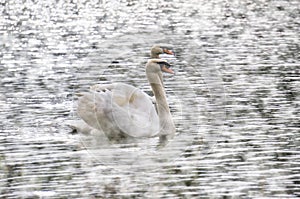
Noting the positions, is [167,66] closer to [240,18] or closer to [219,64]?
[219,64]

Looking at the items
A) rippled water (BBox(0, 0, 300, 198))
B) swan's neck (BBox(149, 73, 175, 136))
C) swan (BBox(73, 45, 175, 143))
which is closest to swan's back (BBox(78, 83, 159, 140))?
swan (BBox(73, 45, 175, 143))

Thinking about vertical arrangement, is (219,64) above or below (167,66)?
below

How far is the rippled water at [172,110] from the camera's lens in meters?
9.74

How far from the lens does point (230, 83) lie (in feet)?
55.4

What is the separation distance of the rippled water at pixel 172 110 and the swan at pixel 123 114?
8.4 inches

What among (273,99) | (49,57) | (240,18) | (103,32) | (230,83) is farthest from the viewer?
(240,18)

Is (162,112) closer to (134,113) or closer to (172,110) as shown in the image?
(134,113)

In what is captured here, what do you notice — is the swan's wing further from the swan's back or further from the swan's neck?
the swan's neck

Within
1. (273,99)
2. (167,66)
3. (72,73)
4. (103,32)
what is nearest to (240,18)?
(103,32)

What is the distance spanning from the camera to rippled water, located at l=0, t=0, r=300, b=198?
32.0 feet

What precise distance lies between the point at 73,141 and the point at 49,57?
32.0ft

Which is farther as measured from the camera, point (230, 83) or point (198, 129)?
point (230, 83)

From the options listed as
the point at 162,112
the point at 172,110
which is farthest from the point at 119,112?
the point at 172,110

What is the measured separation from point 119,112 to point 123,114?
0.06m
